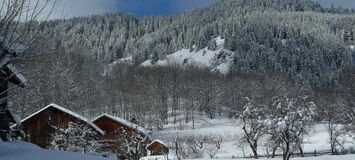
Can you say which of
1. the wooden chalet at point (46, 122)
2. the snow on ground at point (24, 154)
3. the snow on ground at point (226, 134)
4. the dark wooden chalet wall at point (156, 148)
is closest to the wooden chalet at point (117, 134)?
the wooden chalet at point (46, 122)

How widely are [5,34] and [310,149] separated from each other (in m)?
65.1

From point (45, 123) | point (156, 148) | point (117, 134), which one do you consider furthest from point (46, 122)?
point (156, 148)

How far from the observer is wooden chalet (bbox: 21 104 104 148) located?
1536 inches

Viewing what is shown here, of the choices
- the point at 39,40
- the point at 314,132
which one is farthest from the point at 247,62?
the point at 39,40

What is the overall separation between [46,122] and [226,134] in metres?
50.8

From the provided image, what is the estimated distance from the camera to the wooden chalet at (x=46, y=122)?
3901cm

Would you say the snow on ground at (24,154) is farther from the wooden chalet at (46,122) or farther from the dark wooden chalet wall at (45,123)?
the dark wooden chalet wall at (45,123)

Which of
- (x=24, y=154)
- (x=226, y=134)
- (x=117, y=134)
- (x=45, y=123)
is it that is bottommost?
(x=226, y=134)

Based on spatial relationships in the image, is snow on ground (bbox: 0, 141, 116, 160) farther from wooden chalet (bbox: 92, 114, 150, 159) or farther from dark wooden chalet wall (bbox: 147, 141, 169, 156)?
→ dark wooden chalet wall (bbox: 147, 141, 169, 156)

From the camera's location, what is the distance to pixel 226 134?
285 ft

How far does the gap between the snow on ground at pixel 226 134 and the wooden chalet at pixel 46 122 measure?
1200 inches

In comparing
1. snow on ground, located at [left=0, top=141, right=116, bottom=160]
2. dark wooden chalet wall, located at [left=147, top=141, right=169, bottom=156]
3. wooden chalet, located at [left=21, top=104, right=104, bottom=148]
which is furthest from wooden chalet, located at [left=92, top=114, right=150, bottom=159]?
snow on ground, located at [left=0, top=141, right=116, bottom=160]

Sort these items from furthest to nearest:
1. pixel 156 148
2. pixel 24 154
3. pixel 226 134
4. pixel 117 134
→ pixel 226 134, pixel 156 148, pixel 117 134, pixel 24 154

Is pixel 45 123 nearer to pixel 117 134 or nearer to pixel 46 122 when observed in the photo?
pixel 46 122
